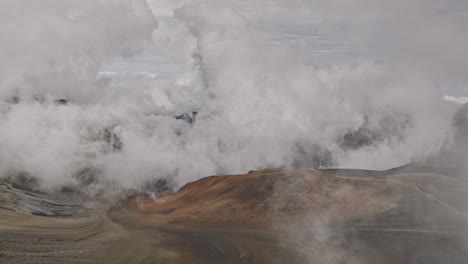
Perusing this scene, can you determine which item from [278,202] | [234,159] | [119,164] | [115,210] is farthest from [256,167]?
[278,202]

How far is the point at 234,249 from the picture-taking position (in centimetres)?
3697

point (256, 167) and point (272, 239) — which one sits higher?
point (256, 167)

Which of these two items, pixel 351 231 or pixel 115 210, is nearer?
pixel 351 231

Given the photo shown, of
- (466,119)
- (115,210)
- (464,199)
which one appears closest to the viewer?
(464,199)

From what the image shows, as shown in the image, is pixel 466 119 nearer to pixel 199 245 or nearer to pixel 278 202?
pixel 278 202

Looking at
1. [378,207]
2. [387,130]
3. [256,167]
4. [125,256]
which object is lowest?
[125,256]

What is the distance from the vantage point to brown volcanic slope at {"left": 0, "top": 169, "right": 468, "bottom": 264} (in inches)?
1357

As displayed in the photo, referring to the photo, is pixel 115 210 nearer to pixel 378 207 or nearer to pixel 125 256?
pixel 125 256

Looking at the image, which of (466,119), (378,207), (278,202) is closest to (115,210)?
(278,202)

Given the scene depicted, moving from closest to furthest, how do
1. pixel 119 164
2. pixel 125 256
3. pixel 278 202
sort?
1. pixel 125 256
2. pixel 278 202
3. pixel 119 164

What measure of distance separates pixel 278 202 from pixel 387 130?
461 feet

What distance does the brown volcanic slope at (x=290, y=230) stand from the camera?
34.5m

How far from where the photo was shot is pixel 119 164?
453ft

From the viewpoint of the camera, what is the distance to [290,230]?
42.7 m
